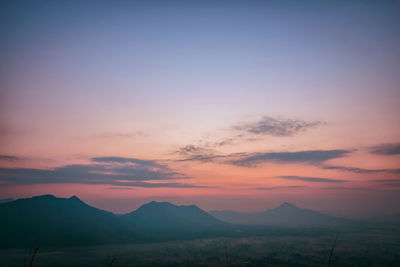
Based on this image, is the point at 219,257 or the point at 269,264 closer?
the point at 269,264

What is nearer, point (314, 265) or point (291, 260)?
point (314, 265)

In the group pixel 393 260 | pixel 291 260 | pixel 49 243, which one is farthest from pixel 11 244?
pixel 393 260

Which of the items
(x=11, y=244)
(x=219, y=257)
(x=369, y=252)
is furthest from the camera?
(x=11, y=244)

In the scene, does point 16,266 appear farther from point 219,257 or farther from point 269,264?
point 269,264

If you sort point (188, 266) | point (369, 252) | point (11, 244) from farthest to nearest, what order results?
point (11, 244) → point (369, 252) → point (188, 266)

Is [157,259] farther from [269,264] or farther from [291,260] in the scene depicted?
[291,260]

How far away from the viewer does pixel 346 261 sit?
138 meters

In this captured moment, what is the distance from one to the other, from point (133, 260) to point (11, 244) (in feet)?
341

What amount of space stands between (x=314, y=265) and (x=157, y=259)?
3176 inches

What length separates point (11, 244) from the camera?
182m

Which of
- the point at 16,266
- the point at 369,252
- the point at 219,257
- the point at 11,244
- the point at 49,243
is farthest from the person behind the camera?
the point at 49,243

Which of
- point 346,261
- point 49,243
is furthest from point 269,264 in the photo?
point 49,243

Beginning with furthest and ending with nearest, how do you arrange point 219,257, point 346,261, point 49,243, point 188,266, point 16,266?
point 49,243 → point 219,257 → point 346,261 → point 188,266 → point 16,266

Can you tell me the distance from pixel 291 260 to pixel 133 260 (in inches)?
3356
